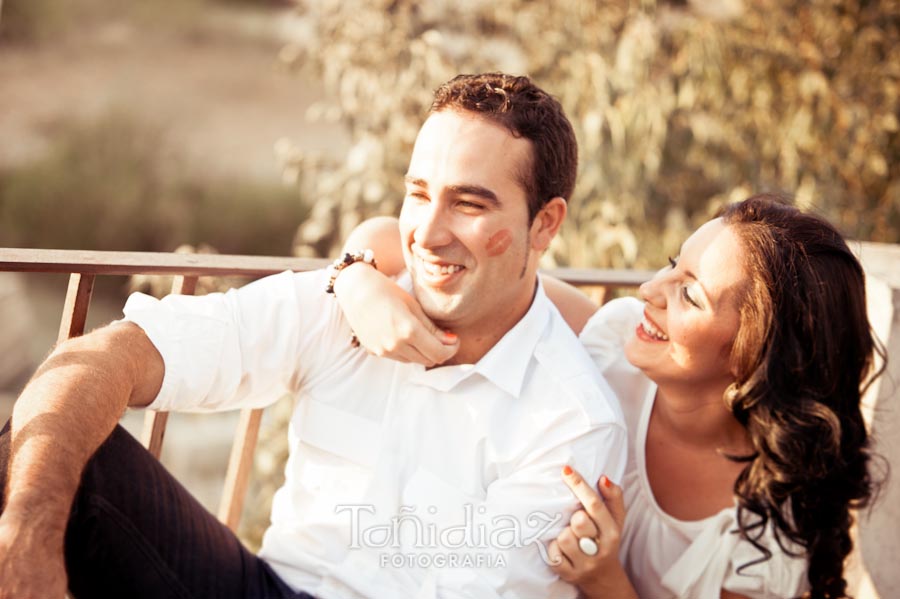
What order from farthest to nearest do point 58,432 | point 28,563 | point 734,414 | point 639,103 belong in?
point 639,103
point 734,414
point 58,432
point 28,563

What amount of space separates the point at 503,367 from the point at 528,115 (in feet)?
1.65

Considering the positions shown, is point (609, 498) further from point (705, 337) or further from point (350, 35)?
point (350, 35)

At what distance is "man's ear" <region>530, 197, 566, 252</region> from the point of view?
191cm

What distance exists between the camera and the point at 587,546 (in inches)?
66.9

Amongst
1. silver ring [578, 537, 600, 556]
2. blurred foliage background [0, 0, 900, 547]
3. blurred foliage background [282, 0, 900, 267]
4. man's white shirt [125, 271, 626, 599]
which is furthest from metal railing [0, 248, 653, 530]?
blurred foliage background [282, 0, 900, 267]

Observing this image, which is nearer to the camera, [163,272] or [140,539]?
[140,539]

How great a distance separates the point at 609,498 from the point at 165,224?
4479 millimetres

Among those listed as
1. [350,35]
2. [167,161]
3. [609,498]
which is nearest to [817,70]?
[350,35]

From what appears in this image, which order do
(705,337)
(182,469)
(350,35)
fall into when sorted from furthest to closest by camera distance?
(182,469)
(350,35)
(705,337)

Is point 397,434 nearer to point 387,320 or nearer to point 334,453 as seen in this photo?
point 334,453

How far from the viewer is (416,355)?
1.79 m

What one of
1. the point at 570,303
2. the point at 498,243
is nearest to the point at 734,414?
the point at 570,303

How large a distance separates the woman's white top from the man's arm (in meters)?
1.00

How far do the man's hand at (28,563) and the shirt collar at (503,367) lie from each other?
78 centimetres
